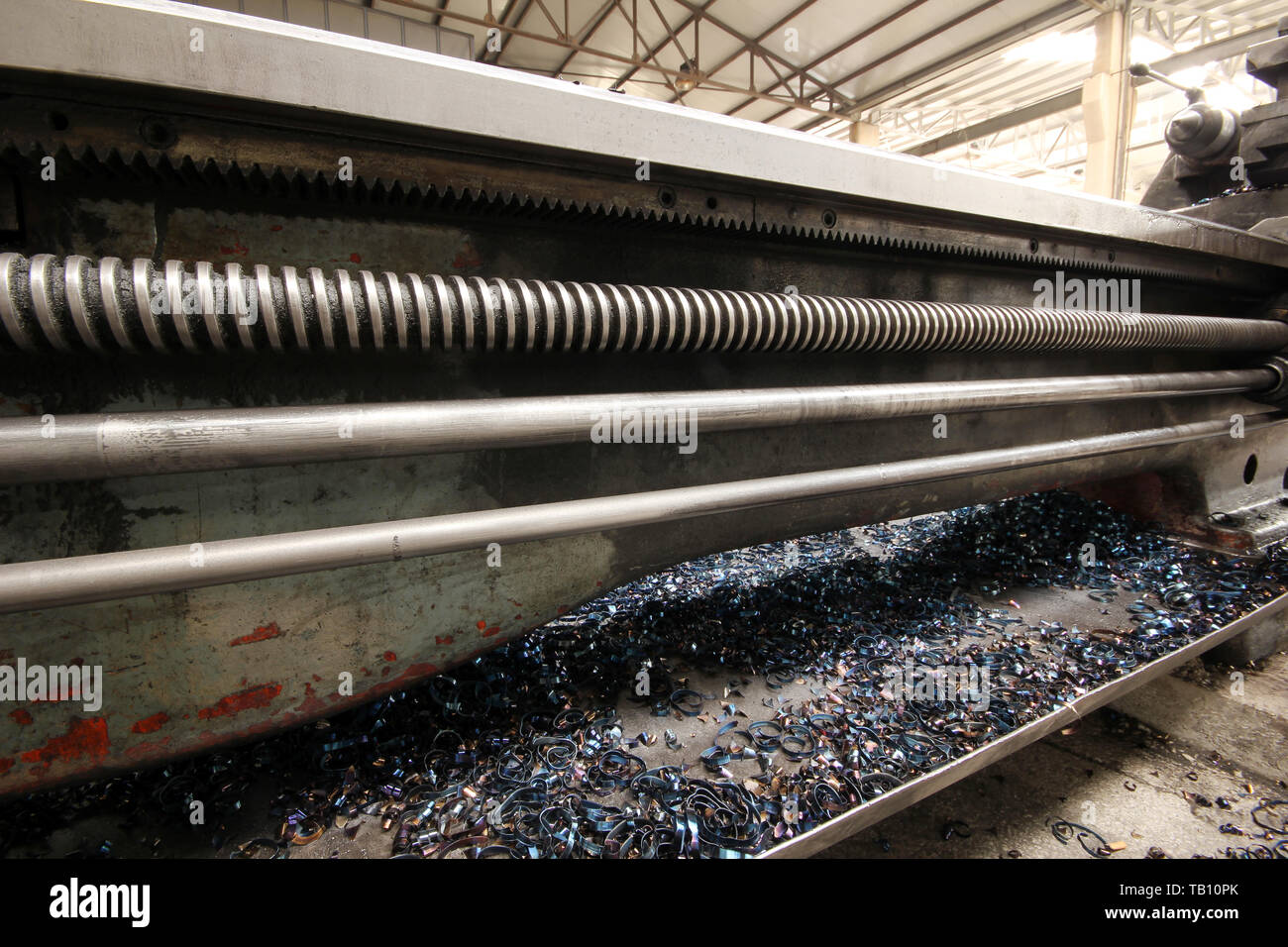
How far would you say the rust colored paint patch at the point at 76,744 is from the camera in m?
0.85

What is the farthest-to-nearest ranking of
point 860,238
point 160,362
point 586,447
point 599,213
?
point 860,238
point 586,447
point 599,213
point 160,362

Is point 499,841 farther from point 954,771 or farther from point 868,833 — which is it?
point 868,833

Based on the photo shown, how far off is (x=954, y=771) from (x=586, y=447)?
3.00 feet

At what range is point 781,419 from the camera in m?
1.16

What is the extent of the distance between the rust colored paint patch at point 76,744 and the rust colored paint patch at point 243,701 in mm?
117

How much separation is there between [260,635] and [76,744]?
0.87 feet

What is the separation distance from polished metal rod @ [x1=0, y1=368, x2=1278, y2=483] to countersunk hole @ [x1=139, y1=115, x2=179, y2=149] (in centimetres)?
35

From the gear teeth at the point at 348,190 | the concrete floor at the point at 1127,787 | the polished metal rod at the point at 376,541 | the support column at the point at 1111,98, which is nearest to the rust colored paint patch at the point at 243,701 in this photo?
the polished metal rod at the point at 376,541

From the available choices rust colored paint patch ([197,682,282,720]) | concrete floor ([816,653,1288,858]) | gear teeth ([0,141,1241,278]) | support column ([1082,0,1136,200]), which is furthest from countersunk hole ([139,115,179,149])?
support column ([1082,0,1136,200])

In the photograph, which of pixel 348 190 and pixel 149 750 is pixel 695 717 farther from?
pixel 348 190

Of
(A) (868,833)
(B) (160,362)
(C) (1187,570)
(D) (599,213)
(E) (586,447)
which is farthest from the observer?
(C) (1187,570)

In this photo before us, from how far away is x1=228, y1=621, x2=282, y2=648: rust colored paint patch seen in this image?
3.07 feet

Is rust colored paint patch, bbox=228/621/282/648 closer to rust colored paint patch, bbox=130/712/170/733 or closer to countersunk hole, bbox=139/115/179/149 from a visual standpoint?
rust colored paint patch, bbox=130/712/170/733
